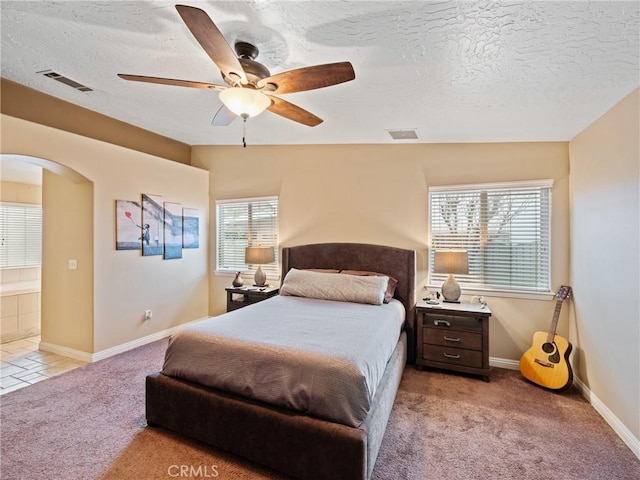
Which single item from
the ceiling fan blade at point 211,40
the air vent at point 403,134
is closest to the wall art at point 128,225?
the ceiling fan blade at point 211,40

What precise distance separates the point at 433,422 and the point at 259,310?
5.69 feet

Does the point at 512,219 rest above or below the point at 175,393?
above

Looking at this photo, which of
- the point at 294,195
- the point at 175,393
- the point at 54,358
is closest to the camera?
the point at 175,393

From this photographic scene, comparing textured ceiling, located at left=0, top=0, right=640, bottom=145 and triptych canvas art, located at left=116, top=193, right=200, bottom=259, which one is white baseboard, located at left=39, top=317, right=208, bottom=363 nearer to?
triptych canvas art, located at left=116, top=193, right=200, bottom=259

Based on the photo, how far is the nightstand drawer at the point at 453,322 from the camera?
320cm

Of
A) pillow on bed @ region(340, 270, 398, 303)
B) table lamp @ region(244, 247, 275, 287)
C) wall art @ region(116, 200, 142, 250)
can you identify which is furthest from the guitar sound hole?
wall art @ region(116, 200, 142, 250)

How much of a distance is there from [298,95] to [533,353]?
3.38 metres

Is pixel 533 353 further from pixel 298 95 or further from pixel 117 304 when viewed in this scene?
pixel 117 304

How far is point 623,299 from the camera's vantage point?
2307mm

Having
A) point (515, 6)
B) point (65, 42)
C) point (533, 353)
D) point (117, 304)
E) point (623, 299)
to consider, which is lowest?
point (533, 353)

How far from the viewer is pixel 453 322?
3.30 metres

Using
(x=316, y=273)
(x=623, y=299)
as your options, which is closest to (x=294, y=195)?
(x=316, y=273)

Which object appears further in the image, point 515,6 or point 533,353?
point 533,353

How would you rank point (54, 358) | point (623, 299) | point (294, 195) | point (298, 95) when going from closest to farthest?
point (623, 299), point (298, 95), point (54, 358), point (294, 195)
